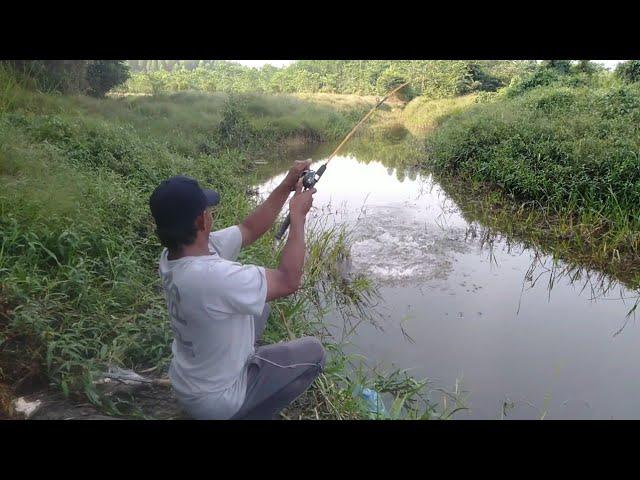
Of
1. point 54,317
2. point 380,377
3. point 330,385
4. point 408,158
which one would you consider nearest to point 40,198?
point 54,317

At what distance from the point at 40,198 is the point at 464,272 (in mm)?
4432

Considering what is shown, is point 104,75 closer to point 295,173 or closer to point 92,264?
point 92,264

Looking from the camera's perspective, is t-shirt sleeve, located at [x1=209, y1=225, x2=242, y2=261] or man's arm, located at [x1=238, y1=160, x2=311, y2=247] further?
man's arm, located at [x1=238, y1=160, x2=311, y2=247]

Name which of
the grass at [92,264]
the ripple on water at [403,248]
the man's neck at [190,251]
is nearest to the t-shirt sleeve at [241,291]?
the man's neck at [190,251]

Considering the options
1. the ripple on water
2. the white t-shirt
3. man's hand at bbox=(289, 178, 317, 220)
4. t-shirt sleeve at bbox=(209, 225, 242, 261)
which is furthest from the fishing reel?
the ripple on water

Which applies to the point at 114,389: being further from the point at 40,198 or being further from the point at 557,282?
the point at 557,282

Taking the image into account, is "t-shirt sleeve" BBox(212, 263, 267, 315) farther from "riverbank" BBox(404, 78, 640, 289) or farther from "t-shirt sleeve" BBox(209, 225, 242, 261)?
"riverbank" BBox(404, 78, 640, 289)

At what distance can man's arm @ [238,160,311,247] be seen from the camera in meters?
2.43

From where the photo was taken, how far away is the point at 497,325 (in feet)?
14.1

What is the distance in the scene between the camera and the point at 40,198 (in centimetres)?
382

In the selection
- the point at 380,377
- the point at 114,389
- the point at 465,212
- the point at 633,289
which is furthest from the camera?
the point at 465,212

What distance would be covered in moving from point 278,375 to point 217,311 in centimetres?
53

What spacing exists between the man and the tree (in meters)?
10.1

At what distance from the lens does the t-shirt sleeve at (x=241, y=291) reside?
1695 millimetres
